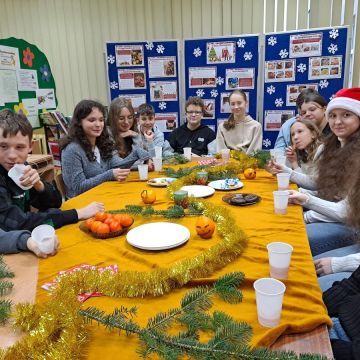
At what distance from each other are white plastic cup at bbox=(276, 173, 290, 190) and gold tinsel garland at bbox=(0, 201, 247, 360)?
0.73 m

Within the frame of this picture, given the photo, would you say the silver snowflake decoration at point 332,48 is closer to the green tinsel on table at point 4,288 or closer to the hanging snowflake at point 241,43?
the hanging snowflake at point 241,43

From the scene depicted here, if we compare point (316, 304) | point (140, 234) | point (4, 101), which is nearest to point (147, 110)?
point (4, 101)

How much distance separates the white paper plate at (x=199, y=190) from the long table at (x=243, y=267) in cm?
6

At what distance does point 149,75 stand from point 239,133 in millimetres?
1915

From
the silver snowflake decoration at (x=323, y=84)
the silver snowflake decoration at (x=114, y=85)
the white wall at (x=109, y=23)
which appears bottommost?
the silver snowflake decoration at (x=323, y=84)

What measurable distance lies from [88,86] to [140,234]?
4575mm

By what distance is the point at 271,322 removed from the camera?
826 millimetres

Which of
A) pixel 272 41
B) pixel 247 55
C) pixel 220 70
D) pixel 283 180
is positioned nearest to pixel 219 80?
pixel 220 70

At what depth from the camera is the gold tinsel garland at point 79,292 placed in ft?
2.35

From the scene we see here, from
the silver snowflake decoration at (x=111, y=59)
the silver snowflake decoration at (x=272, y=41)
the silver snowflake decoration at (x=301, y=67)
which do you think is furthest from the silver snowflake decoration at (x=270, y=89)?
the silver snowflake decoration at (x=111, y=59)

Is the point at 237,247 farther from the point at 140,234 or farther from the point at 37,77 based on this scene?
the point at 37,77

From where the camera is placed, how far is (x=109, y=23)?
16.6 ft

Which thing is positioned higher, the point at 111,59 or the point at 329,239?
the point at 111,59

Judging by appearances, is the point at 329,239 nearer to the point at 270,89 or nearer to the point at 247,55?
the point at 270,89
